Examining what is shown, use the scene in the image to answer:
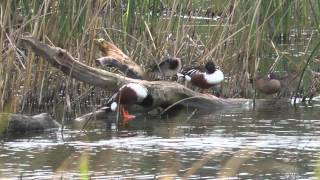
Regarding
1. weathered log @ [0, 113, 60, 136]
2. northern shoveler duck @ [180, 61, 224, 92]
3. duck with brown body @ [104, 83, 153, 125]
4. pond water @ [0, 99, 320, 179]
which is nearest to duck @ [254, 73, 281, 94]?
northern shoveler duck @ [180, 61, 224, 92]

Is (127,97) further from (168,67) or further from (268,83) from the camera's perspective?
(268,83)

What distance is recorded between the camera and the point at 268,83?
485 inches

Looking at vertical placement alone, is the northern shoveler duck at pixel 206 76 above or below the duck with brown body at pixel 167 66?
below

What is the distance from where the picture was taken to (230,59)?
479 inches

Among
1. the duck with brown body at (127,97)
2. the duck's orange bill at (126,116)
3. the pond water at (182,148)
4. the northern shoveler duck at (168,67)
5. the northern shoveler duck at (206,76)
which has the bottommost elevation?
the pond water at (182,148)

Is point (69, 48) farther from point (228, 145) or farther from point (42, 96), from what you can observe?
point (228, 145)

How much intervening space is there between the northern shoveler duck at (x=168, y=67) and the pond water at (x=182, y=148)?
1.96 ft

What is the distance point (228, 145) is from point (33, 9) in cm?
299

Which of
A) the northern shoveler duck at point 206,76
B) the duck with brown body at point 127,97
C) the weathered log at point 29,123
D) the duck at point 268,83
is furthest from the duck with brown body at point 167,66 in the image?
the weathered log at point 29,123

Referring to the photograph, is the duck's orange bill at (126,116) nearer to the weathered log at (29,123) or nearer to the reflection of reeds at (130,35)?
the reflection of reeds at (130,35)

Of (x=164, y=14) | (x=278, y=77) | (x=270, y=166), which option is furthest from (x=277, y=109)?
(x=270, y=166)

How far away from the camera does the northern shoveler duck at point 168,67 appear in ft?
37.6

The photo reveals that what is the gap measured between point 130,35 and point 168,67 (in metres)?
0.70

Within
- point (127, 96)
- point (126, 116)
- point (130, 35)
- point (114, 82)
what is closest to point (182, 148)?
point (127, 96)
